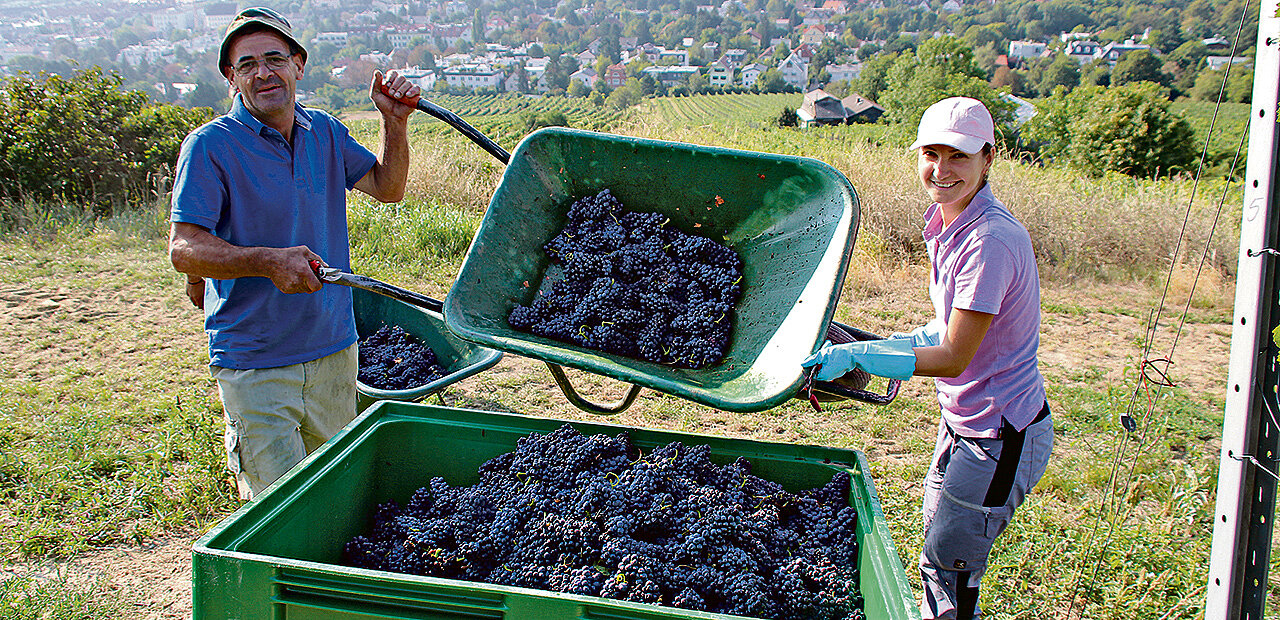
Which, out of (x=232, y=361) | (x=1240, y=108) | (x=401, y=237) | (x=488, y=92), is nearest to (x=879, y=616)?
(x=232, y=361)

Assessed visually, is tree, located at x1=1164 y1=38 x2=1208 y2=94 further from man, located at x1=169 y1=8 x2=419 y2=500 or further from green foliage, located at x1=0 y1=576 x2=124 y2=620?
green foliage, located at x1=0 y1=576 x2=124 y2=620

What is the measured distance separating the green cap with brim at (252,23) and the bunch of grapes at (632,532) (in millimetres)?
1360

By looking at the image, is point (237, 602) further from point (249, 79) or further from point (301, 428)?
point (249, 79)

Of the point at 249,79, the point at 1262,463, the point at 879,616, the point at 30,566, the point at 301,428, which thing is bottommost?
the point at 30,566

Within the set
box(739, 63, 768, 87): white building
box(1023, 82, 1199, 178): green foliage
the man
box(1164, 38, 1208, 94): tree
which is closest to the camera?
the man

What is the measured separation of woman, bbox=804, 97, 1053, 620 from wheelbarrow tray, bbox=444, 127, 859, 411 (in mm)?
206

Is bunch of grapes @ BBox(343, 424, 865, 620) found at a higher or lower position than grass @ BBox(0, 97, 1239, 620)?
higher

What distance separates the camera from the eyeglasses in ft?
7.07

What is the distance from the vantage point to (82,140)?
292 inches

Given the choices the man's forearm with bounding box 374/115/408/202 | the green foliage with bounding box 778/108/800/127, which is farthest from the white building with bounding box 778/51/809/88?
the man's forearm with bounding box 374/115/408/202

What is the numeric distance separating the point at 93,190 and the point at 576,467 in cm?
780

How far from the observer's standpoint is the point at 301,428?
2.45 meters

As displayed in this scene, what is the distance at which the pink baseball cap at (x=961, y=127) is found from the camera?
1728 mm

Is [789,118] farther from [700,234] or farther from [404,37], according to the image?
[700,234]
